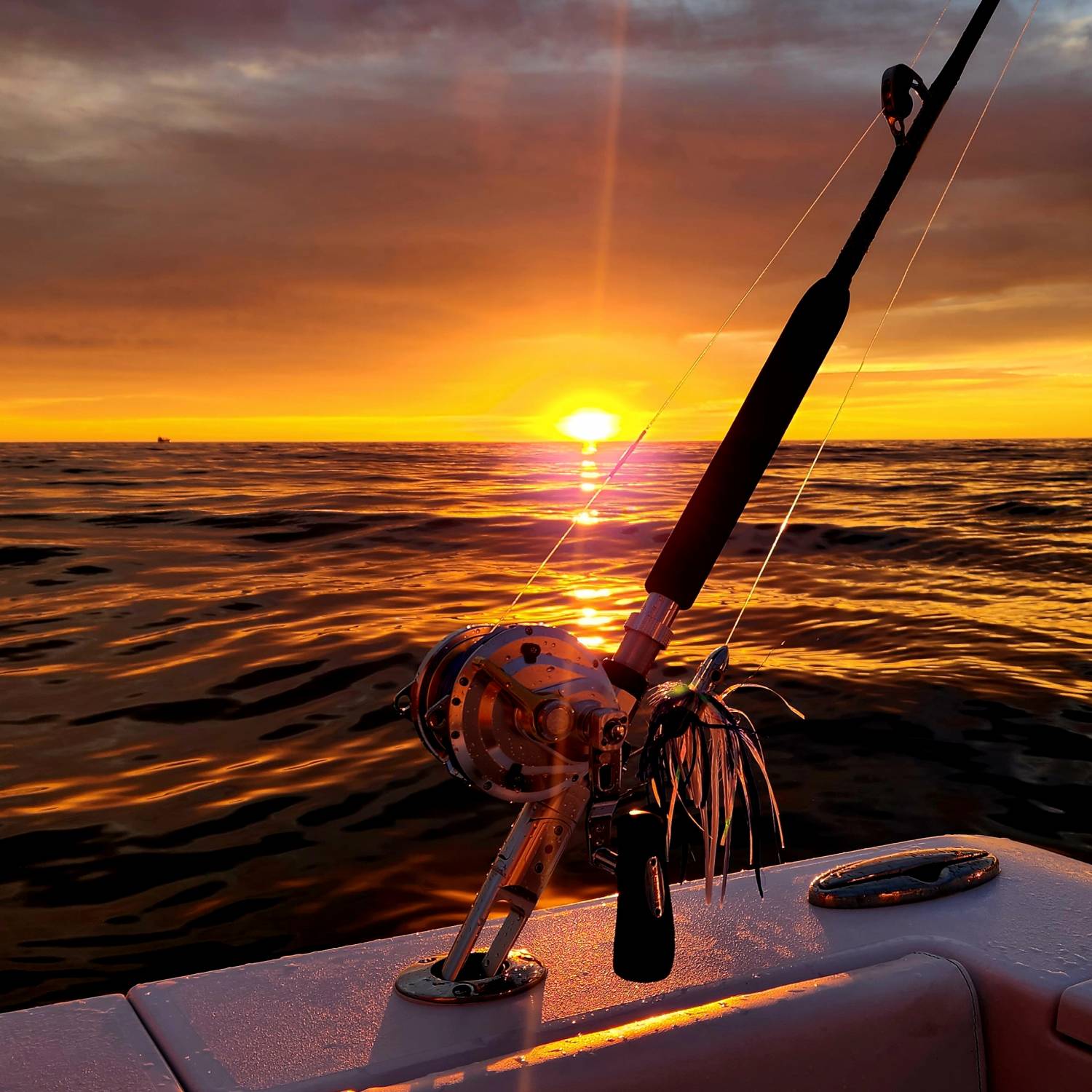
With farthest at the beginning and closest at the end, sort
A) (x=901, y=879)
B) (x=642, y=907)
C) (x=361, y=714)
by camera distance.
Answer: (x=361, y=714)
(x=901, y=879)
(x=642, y=907)

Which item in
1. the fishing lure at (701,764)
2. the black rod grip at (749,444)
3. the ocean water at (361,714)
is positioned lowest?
the ocean water at (361,714)

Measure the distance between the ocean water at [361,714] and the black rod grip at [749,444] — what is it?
2783 mm

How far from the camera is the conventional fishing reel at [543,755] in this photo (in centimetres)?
151

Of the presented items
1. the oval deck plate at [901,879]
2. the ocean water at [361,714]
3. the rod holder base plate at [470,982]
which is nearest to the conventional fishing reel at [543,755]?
the rod holder base plate at [470,982]

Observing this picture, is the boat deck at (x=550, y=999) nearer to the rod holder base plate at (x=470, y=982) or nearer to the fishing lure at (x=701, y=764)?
the rod holder base plate at (x=470, y=982)

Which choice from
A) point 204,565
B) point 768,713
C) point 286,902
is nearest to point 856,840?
point 768,713

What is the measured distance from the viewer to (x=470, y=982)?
1.79m

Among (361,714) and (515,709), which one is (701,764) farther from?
(361,714)

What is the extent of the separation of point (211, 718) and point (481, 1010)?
5.48 metres

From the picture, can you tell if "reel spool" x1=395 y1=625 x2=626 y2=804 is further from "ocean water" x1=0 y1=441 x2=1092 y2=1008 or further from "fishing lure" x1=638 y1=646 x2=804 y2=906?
"ocean water" x1=0 y1=441 x2=1092 y2=1008

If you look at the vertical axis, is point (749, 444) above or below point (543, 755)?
above

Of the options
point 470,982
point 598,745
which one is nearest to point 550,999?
point 470,982

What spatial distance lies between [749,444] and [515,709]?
0.65 meters

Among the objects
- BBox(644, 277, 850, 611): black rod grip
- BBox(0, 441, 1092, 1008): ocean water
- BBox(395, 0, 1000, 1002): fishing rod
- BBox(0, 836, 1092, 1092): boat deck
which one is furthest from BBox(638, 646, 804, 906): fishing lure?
BBox(0, 441, 1092, 1008): ocean water
